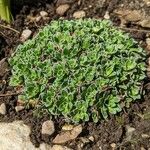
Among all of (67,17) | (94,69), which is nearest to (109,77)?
(94,69)

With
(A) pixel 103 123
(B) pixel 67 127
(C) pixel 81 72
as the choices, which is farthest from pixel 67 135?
(C) pixel 81 72

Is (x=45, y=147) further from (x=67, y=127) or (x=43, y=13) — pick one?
(x=43, y=13)

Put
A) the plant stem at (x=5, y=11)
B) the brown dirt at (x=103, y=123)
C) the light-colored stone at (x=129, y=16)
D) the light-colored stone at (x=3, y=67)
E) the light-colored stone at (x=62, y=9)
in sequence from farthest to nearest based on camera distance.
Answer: the light-colored stone at (x=62, y=9), the light-colored stone at (x=129, y=16), the plant stem at (x=5, y=11), the light-colored stone at (x=3, y=67), the brown dirt at (x=103, y=123)

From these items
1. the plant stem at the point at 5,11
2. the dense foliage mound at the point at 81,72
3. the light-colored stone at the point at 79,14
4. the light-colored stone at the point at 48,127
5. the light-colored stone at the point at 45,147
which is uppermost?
the plant stem at the point at 5,11

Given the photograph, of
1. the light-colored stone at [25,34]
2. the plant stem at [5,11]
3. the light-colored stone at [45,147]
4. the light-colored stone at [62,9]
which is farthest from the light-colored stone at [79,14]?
the light-colored stone at [45,147]

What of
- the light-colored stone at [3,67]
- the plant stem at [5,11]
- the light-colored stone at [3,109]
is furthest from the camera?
the plant stem at [5,11]

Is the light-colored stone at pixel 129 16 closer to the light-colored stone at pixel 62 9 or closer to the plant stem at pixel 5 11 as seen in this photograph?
the light-colored stone at pixel 62 9

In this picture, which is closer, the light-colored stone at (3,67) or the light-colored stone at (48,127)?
the light-colored stone at (48,127)
